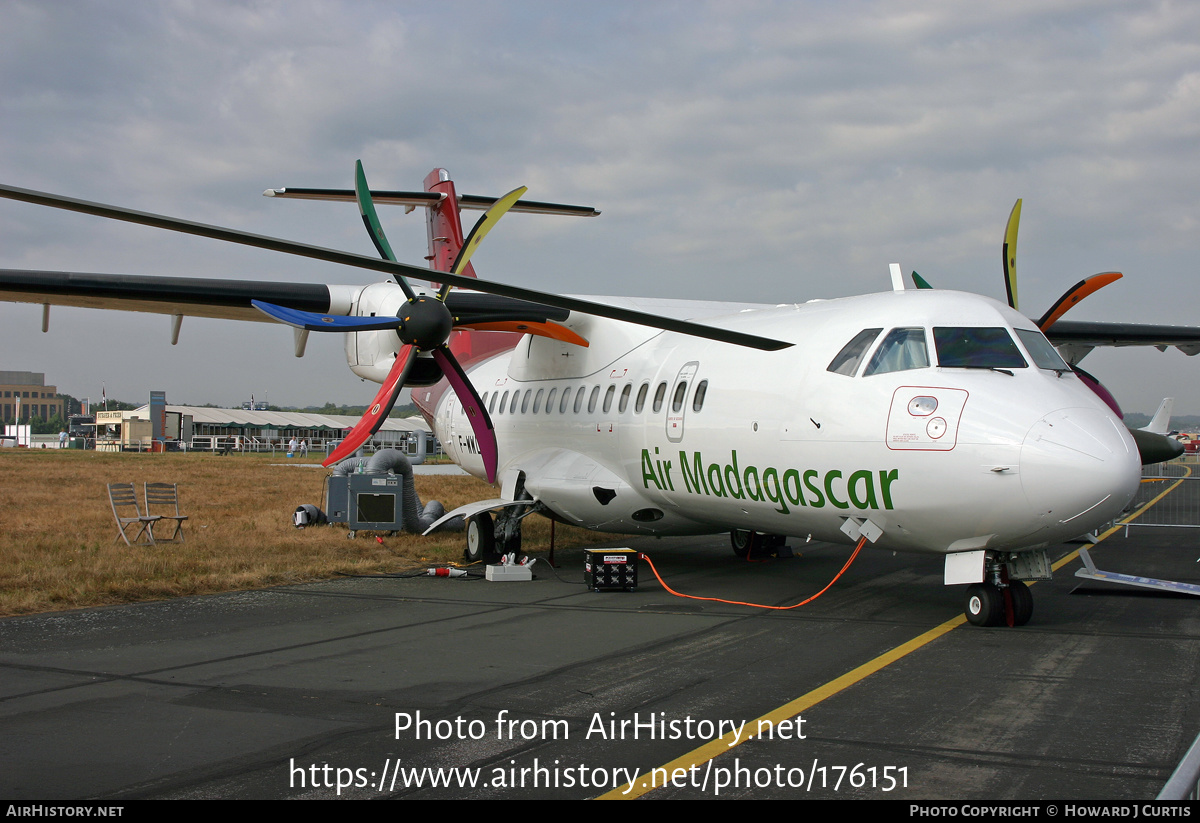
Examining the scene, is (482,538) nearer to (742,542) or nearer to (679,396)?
(742,542)

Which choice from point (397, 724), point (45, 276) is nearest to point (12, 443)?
point (45, 276)

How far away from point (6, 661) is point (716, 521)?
7.11 m

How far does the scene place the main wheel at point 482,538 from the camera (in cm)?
1372

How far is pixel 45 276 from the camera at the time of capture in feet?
39.0

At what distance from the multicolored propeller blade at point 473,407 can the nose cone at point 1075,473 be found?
307 inches

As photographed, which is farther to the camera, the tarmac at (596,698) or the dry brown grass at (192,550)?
the dry brown grass at (192,550)

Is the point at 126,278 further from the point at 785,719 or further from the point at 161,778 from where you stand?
the point at 785,719

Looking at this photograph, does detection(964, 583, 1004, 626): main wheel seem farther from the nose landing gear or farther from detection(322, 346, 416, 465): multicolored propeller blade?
detection(322, 346, 416, 465): multicolored propeller blade

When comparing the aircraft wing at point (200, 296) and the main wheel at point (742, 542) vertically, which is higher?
the aircraft wing at point (200, 296)

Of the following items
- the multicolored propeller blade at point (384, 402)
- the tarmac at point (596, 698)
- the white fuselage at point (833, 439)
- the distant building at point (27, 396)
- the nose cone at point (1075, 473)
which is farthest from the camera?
the distant building at point (27, 396)

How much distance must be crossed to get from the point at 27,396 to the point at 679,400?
17472 cm

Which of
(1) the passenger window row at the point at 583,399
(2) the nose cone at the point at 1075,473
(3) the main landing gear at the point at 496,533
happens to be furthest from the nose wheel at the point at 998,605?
(3) the main landing gear at the point at 496,533

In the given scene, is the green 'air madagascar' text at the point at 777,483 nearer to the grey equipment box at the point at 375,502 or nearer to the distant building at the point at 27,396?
the grey equipment box at the point at 375,502

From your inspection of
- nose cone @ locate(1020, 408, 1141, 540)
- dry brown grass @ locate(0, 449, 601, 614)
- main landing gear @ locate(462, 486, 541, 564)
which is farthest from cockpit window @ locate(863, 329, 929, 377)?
dry brown grass @ locate(0, 449, 601, 614)
